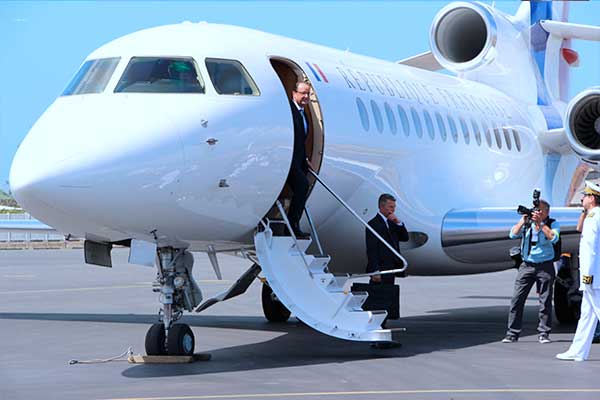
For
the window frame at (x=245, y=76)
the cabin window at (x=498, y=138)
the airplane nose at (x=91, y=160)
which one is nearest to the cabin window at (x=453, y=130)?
the cabin window at (x=498, y=138)

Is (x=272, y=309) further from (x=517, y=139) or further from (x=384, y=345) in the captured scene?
(x=517, y=139)

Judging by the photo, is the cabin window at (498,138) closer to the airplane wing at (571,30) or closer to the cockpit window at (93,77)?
the airplane wing at (571,30)

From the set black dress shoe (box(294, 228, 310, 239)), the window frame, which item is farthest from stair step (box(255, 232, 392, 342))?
the window frame

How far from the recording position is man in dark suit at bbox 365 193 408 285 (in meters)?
13.7

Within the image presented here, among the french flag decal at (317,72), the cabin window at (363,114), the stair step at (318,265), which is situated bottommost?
the stair step at (318,265)

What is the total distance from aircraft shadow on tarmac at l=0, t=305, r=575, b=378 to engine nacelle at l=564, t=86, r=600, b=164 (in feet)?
9.53

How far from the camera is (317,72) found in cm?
1392

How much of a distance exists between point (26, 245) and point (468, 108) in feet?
150

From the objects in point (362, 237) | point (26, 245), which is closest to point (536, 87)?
point (362, 237)

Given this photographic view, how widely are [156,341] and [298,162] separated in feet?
8.35

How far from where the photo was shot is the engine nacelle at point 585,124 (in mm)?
18734

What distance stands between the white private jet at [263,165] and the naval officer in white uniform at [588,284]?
2111 millimetres

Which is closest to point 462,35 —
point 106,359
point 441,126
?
point 441,126

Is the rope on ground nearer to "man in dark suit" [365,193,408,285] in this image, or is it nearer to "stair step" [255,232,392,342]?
"stair step" [255,232,392,342]
